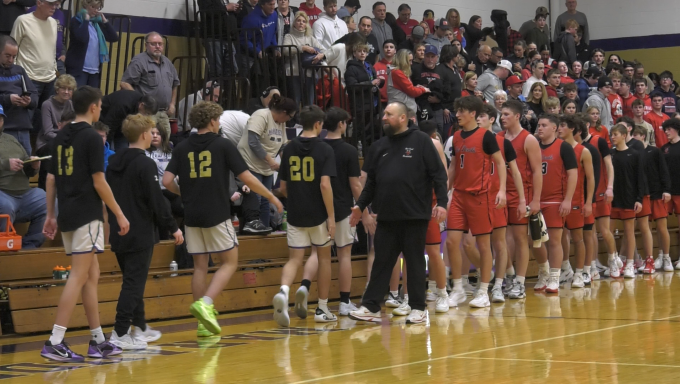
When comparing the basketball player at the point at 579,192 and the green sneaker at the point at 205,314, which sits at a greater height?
the basketball player at the point at 579,192

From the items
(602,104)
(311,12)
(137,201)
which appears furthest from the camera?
(602,104)

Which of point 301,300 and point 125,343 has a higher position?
point 301,300

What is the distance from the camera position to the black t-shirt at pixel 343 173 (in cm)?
796

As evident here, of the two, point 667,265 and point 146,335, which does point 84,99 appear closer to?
point 146,335

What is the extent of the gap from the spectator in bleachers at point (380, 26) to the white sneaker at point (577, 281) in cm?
582

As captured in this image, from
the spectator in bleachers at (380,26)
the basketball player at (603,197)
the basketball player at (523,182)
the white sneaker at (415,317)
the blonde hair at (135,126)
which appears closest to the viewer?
the blonde hair at (135,126)

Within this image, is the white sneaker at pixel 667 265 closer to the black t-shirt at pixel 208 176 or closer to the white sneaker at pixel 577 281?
the white sneaker at pixel 577 281

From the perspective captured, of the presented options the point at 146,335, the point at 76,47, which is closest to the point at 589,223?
the point at 146,335

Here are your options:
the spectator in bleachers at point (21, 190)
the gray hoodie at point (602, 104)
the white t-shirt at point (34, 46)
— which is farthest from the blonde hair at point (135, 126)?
the gray hoodie at point (602, 104)

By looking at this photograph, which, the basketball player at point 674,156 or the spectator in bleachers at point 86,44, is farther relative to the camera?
the basketball player at point 674,156

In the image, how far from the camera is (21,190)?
8.59 metres

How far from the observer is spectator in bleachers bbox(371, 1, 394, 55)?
49.0ft

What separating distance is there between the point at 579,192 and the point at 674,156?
10.7ft

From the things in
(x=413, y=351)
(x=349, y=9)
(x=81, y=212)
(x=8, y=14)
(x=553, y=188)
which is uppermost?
(x=349, y=9)
